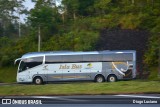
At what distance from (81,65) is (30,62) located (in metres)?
2.36

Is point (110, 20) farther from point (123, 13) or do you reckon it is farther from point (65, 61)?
point (65, 61)

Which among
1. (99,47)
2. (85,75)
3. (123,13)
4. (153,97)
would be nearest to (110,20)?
(123,13)

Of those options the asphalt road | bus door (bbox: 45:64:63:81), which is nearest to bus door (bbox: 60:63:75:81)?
bus door (bbox: 45:64:63:81)

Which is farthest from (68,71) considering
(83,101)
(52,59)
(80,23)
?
(83,101)

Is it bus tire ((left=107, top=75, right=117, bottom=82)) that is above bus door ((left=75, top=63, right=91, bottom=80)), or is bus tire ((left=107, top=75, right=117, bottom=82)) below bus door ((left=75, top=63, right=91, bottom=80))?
below

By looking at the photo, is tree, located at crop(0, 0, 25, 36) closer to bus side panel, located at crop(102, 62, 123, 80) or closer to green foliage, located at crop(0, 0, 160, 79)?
green foliage, located at crop(0, 0, 160, 79)

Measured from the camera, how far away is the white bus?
54.5ft

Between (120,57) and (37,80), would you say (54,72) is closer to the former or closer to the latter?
(37,80)

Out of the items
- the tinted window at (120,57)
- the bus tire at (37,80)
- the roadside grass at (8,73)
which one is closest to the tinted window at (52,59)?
the bus tire at (37,80)

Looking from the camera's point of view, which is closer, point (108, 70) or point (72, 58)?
point (72, 58)

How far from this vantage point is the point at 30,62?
55.2ft

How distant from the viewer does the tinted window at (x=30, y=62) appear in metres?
16.7

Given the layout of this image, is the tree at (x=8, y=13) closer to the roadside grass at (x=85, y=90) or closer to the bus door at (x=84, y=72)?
the bus door at (x=84, y=72)

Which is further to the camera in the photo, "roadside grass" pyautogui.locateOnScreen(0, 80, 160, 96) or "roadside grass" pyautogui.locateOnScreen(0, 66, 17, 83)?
"roadside grass" pyautogui.locateOnScreen(0, 66, 17, 83)
